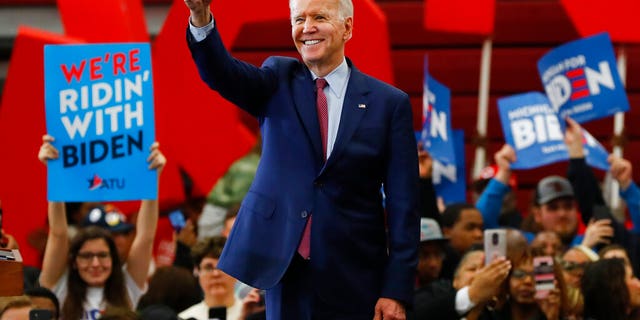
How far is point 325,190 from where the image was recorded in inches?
158

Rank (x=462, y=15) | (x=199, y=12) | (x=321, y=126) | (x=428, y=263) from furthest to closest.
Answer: (x=462, y=15), (x=428, y=263), (x=321, y=126), (x=199, y=12)

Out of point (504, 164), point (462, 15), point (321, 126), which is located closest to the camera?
point (321, 126)

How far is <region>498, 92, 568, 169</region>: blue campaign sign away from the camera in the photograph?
8.25 meters

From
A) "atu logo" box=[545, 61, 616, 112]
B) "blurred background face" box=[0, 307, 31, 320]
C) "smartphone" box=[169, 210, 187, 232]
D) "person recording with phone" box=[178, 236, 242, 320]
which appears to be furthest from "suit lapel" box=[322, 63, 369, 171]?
"smartphone" box=[169, 210, 187, 232]

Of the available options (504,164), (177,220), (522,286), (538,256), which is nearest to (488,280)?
(522,286)

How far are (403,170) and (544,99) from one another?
461 cm

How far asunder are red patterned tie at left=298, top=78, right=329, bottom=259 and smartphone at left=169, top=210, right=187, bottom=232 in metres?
4.73

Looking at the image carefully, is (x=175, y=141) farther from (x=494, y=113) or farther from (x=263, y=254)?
(x=263, y=254)

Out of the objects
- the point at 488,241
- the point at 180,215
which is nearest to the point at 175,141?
the point at 180,215

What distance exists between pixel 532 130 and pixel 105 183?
9.99 feet

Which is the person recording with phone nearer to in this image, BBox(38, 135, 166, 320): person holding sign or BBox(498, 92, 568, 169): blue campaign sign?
BBox(38, 135, 166, 320): person holding sign

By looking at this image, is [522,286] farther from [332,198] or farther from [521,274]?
[332,198]

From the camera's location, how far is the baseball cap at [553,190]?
7.86 metres

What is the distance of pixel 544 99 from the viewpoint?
27.9ft
